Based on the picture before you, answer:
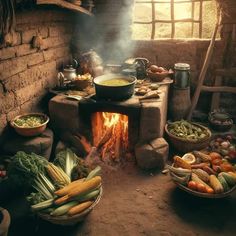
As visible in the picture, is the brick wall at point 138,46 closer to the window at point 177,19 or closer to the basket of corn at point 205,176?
the window at point 177,19

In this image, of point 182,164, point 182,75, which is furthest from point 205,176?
point 182,75

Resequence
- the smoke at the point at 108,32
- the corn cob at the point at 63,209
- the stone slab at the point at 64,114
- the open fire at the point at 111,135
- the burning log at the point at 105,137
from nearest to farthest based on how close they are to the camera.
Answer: the corn cob at the point at 63,209, the stone slab at the point at 64,114, the open fire at the point at 111,135, the burning log at the point at 105,137, the smoke at the point at 108,32

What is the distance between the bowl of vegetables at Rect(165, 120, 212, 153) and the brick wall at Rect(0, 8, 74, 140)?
2.98 metres

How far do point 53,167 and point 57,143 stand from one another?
4.89ft

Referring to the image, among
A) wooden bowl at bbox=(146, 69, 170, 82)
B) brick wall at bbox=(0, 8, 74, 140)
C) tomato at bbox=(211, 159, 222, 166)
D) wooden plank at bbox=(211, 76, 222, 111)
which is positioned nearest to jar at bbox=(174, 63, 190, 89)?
wooden bowl at bbox=(146, 69, 170, 82)

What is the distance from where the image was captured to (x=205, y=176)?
4.58m

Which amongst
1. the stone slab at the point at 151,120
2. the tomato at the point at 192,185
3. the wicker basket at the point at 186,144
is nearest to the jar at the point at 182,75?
the stone slab at the point at 151,120

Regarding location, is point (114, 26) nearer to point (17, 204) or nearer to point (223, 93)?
point (223, 93)

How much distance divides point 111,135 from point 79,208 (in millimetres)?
2521

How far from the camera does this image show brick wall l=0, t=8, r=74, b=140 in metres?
4.95

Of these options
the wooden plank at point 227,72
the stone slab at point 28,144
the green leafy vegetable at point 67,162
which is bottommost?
the green leafy vegetable at point 67,162

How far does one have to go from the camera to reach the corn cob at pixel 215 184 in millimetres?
4258

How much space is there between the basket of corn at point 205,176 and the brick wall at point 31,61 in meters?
3.17

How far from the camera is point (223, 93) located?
706cm
